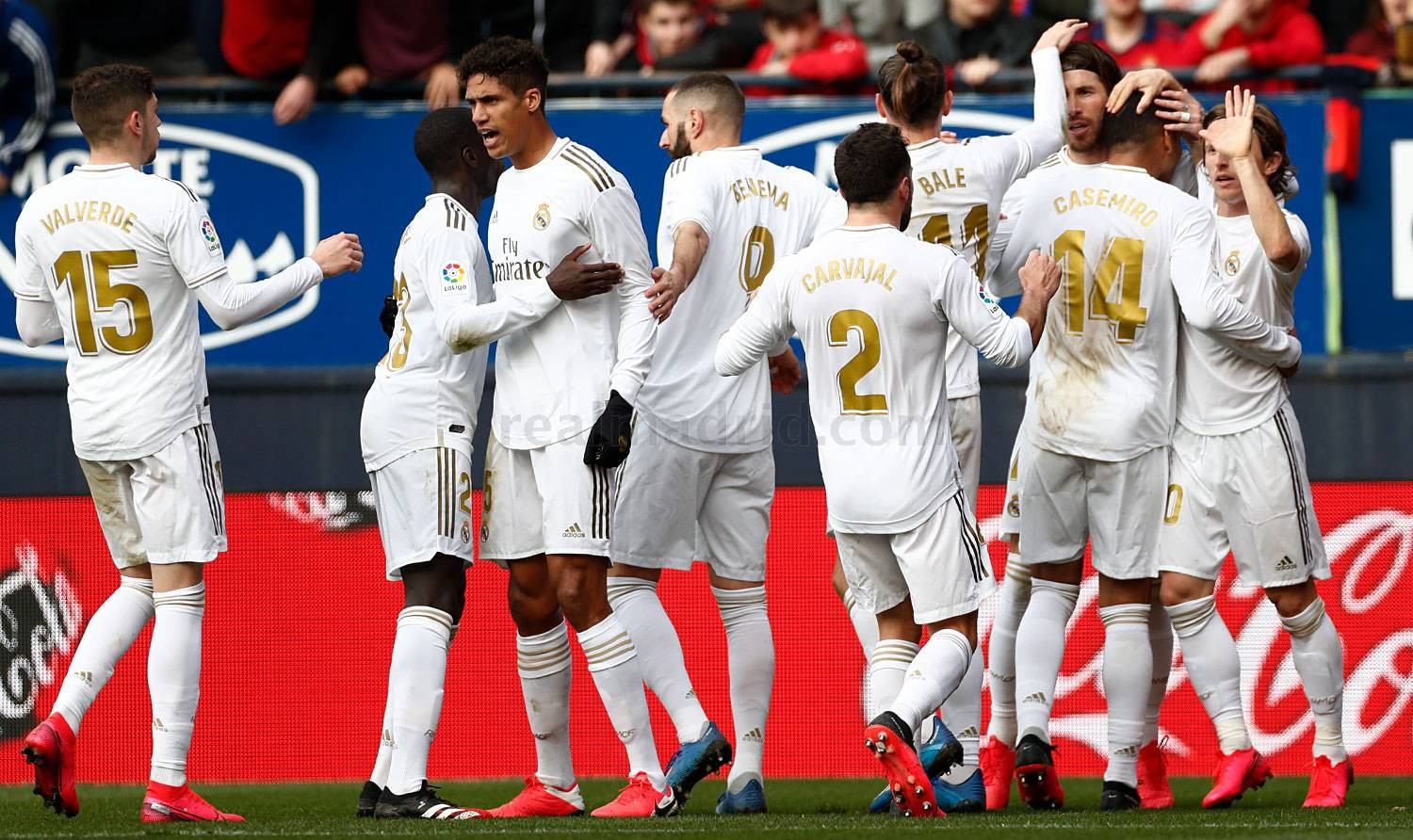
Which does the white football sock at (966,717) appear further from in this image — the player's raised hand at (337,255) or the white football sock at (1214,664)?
the player's raised hand at (337,255)

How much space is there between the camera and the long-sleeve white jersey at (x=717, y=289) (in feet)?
21.5

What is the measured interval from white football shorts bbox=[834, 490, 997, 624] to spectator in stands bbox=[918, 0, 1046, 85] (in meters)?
3.72

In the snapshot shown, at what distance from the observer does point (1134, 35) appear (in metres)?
9.16

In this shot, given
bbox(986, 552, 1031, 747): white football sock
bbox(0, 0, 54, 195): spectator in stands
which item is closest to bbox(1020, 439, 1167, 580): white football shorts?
bbox(986, 552, 1031, 747): white football sock

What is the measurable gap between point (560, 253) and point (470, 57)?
672 mm

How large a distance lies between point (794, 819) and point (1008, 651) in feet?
3.84

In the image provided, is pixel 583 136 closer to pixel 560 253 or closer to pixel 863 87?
pixel 863 87

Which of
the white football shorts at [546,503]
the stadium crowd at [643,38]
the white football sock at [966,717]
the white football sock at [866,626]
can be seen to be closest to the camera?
the white football shorts at [546,503]

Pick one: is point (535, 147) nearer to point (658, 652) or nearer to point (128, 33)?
point (658, 652)

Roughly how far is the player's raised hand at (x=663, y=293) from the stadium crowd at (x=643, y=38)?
3.06 metres

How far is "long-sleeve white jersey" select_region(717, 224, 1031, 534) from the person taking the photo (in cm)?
582

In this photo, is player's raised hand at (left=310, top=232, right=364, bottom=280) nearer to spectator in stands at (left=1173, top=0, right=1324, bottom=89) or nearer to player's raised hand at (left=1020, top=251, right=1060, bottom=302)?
player's raised hand at (left=1020, top=251, right=1060, bottom=302)

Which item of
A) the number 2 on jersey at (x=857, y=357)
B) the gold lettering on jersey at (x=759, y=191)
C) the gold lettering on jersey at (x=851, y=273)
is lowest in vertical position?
the number 2 on jersey at (x=857, y=357)

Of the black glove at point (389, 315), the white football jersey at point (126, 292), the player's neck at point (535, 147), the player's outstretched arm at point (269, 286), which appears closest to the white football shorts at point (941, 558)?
the player's neck at point (535, 147)
